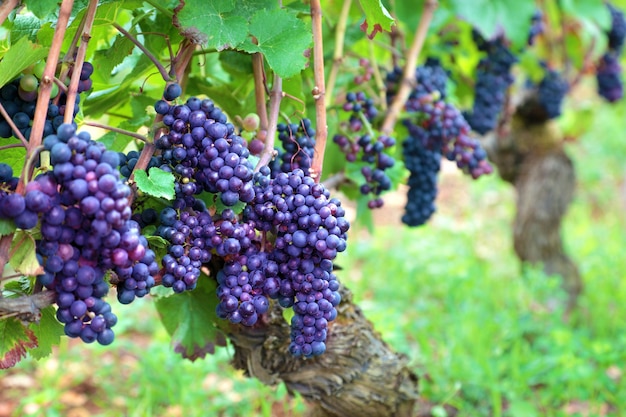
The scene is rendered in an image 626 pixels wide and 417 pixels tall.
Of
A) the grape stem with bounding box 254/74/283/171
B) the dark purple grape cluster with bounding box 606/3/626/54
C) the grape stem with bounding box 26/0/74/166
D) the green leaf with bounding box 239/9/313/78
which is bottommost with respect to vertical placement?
the grape stem with bounding box 26/0/74/166

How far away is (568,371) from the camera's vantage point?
257 cm

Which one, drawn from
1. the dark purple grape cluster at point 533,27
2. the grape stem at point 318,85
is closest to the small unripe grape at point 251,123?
the grape stem at point 318,85

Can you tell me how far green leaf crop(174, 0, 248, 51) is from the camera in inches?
42.4

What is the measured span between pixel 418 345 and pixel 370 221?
1521 mm

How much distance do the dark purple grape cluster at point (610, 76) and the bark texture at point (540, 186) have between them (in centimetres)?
34

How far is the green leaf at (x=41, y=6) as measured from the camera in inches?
38.8

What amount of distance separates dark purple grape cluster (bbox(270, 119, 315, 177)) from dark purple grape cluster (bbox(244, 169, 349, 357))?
0.57ft

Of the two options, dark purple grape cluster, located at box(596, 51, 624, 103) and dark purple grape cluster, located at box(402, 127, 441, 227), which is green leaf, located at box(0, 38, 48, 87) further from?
dark purple grape cluster, located at box(596, 51, 624, 103)

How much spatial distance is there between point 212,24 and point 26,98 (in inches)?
12.3

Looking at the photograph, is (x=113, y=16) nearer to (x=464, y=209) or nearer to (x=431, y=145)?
(x=431, y=145)

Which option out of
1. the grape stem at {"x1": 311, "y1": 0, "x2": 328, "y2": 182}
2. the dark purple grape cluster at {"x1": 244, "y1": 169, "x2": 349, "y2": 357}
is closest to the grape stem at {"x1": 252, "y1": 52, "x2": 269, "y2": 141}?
the grape stem at {"x1": 311, "y1": 0, "x2": 328, "y2": 182}

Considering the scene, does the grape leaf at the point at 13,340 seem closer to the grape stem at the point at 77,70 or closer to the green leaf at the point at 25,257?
the green leaf at the point at 25,257

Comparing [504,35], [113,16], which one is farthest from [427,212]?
[113,16]

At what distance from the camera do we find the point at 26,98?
1.04m
